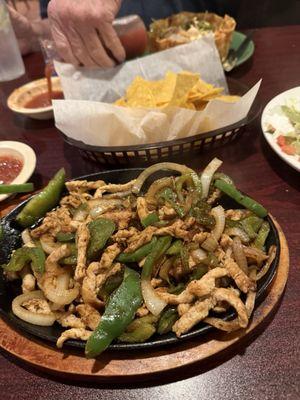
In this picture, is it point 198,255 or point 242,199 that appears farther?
point 242,199

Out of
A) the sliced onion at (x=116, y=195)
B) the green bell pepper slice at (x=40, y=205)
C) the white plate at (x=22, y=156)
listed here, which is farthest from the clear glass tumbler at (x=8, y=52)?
the sliced onion at (x=116, y=195)

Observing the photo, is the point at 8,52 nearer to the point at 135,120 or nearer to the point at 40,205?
the point at 135,120

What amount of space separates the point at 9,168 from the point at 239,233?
54.0 inches

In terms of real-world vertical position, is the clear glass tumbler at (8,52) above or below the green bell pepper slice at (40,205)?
above

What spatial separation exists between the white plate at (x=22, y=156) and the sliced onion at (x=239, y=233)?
1.13 metres

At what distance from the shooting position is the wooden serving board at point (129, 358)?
46.1 inches

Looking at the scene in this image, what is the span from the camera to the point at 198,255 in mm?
1335

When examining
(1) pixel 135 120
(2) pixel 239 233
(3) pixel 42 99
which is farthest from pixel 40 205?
(3) pixel 42 99

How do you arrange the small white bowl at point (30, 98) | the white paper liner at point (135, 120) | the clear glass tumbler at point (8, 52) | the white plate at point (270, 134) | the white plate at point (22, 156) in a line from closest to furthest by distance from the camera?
the white plate at point (270, 134) → the white paper liner at point (135, 120) → the white plate at point (22, 156) → the small white bowl at point (30, 98) → the clear glass tumbler at point (8, 52)

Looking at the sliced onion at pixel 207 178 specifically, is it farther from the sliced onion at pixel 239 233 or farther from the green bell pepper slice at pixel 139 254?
the green bell pepper slice at pixel 139 254

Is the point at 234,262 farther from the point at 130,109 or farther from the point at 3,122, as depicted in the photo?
the point at 3,122

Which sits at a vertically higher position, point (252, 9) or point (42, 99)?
point (42, 99)

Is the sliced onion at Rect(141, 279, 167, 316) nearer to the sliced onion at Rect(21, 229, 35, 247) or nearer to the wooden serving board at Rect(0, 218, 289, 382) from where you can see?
the wooden serving board at Rect(0, 218, 289, 382)

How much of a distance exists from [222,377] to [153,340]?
25 centimetres
